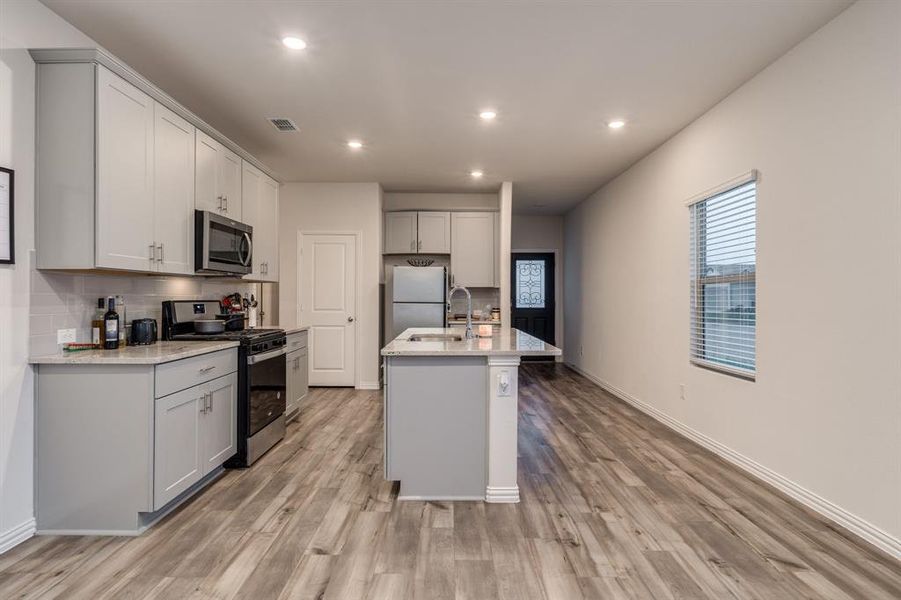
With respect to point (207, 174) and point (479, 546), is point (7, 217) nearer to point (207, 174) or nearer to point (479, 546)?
point (207, 174)

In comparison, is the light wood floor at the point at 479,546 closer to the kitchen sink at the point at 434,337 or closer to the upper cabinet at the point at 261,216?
the kitchen sink at the point at 434,337

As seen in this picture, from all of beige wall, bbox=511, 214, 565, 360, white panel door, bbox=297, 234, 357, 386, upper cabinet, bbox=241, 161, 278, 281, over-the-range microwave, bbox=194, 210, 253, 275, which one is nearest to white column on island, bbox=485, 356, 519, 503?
over-the-range microwave, bbox=194, 210, 253, 275

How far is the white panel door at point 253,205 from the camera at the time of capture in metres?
3.89

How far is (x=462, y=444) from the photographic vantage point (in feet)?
8.73

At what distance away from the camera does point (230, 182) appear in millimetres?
3629

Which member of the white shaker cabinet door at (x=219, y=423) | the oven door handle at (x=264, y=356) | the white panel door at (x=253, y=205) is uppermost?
the white panel door at (x=253, y=205)

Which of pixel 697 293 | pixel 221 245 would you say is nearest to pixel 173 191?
pixel 221 245

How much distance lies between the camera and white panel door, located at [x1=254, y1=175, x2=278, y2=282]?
426 centimetres

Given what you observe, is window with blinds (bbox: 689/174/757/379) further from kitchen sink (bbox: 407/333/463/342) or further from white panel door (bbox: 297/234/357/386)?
white panel door (bbox: 297/234/357/386)

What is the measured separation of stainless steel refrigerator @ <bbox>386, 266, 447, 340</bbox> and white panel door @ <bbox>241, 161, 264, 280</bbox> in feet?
6.07

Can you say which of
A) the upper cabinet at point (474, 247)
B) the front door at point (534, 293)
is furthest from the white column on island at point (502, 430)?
the front door at point (534, 293)

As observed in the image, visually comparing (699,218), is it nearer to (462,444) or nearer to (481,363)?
(481,363)

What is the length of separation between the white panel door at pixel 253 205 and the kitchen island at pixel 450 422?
2.06m

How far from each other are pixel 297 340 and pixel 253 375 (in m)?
1.20
